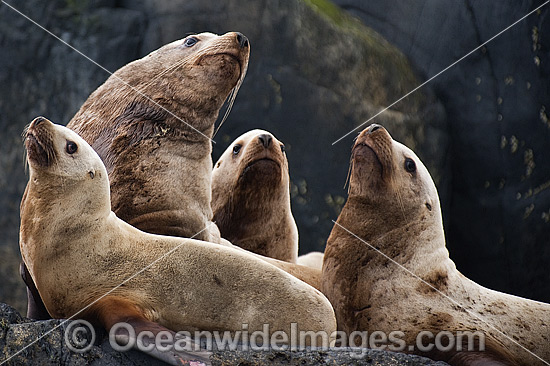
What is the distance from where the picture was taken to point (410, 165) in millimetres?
4289

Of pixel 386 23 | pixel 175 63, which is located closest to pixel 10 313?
pixel 175 63

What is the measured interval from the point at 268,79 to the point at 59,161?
487cm

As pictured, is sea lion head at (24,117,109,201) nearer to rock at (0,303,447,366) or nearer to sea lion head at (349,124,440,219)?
rock at (0,303,447,366)

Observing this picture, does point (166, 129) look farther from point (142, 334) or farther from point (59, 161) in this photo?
point (142, 334)

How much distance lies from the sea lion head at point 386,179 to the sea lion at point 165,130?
0.85 metres

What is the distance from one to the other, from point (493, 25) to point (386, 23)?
4.55ft

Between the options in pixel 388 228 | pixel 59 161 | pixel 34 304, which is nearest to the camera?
pixel 59 161

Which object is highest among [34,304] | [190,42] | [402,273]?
[190,42]

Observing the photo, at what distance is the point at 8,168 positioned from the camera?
7.46 metres

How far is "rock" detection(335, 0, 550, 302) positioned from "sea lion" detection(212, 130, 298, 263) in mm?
3339

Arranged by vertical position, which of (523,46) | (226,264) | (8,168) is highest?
(523,46)

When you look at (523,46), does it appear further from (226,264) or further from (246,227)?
(226,264)

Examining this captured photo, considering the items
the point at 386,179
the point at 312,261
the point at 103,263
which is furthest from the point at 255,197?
the point at 103,263

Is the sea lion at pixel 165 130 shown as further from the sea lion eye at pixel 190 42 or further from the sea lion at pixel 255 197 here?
the sea lion at pixel 255 197
